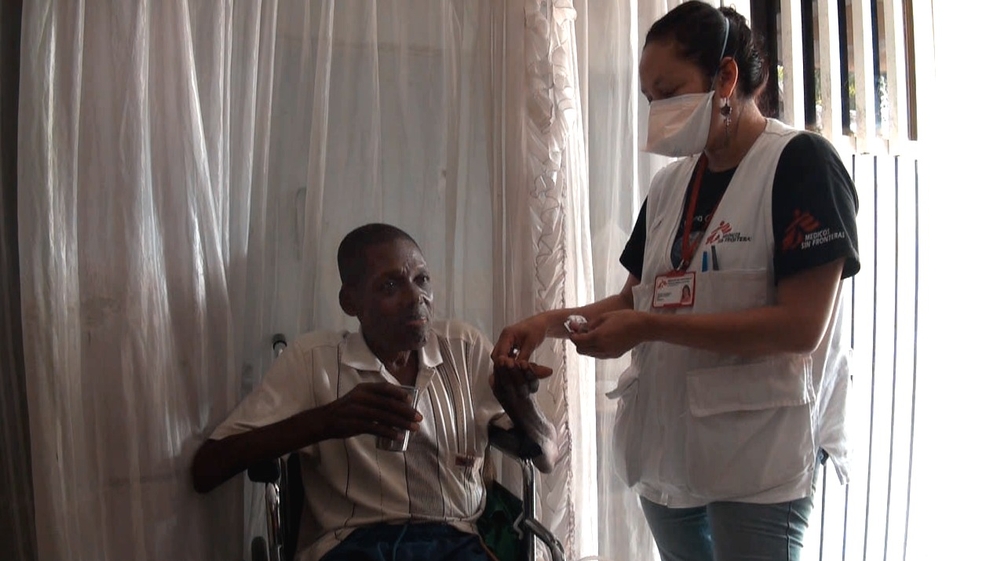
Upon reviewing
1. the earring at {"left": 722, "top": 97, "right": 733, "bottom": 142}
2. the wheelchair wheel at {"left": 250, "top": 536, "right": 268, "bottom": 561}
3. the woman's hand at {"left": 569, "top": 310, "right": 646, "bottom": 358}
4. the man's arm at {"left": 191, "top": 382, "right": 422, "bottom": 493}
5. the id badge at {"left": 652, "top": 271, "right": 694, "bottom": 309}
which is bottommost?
the wheelchair wheel at {"left": 250, "top": 536, "right": 268, "bottom": 561}

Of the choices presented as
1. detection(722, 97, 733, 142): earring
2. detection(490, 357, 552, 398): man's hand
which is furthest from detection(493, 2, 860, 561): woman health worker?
detection(490, 357, 552, 398): man's hand

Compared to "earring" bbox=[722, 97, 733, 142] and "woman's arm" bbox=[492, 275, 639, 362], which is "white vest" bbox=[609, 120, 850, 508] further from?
"woman's arm" bbox=[492, 275, 639, 362]

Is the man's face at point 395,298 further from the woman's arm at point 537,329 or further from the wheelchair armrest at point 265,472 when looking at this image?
the wheelchair armrest at point 265,472

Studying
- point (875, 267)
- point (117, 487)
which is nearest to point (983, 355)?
point (875, 267)

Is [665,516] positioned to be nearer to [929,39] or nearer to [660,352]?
[660,352]

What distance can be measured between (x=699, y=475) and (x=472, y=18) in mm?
1318

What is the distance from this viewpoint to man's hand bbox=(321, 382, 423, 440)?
1405 mm

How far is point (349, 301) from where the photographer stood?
1.77 m

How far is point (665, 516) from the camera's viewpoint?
148cm

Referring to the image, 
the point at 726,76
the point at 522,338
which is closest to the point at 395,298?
the point at 522,338

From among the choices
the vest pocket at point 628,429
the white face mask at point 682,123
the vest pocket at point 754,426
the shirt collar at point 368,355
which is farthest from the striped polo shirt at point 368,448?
the white face mask at point 682,123

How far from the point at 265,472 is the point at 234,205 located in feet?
2.07

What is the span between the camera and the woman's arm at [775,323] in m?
1.23

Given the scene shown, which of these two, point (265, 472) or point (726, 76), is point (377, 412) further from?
point (726, 76)
